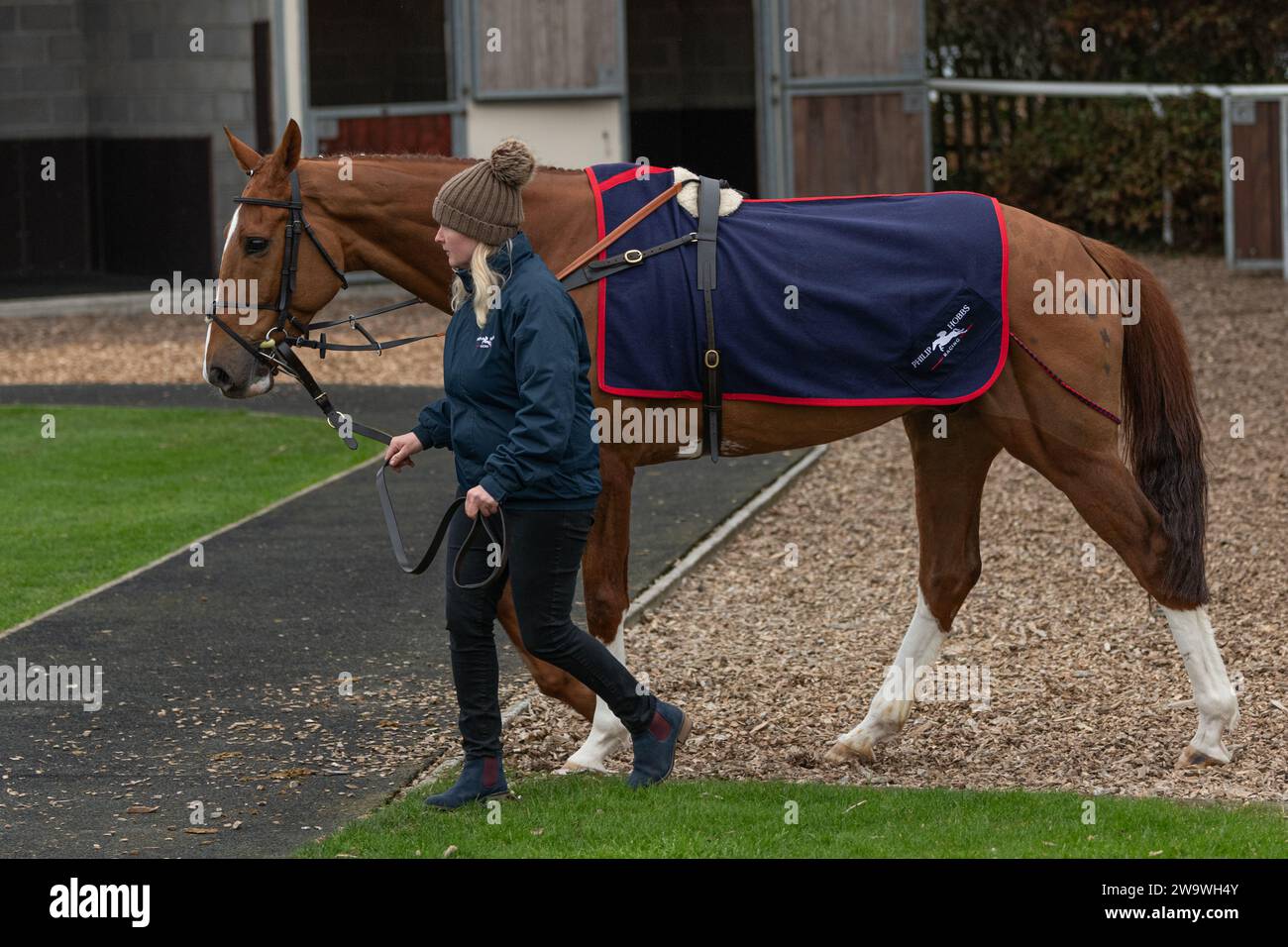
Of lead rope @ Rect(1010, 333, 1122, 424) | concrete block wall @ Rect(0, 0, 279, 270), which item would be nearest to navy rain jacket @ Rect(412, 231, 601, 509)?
lead rope @ Rect(1010, 333, 1122, 424)

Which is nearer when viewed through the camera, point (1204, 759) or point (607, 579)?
point (607, 579)

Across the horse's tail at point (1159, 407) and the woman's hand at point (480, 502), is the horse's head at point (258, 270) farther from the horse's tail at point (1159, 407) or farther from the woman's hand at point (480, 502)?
the horse's tail at point (1159, 407)

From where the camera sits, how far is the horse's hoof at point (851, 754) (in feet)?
18.6

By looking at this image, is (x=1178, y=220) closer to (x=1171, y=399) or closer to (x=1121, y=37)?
(x=1121, y=37)

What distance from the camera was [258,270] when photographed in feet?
17.3

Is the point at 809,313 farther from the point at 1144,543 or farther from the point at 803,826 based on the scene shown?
the point at 803,826

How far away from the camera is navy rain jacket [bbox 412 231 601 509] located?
15.3 feet

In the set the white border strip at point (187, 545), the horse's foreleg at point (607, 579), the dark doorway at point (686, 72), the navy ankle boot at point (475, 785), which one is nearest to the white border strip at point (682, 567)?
the horse's foreleg at point (607, 579)

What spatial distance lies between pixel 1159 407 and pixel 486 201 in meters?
2.21

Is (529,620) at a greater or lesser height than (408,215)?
lesser

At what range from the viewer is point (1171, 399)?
564 cm

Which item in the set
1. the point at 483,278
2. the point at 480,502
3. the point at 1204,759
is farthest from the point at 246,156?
the point at 1204,759

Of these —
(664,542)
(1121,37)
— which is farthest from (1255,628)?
(1121,37)

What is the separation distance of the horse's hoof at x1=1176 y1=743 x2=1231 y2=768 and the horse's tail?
0.64m
